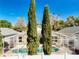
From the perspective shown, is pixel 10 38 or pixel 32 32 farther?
pixel 10 38

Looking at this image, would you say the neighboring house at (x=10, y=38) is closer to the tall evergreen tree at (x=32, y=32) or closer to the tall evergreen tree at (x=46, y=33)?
the tall evergreen tree at (x=32, y=32)

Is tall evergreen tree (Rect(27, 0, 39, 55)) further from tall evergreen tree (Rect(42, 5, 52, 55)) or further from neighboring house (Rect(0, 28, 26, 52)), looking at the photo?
neighboring house (Rect(0, 28, 26, 52))

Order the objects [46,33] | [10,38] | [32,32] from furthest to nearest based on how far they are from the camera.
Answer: [10,38]
[46,33]
[32,32]

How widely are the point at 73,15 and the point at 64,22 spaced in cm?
398

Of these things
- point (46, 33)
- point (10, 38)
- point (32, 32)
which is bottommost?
point (10, 38)

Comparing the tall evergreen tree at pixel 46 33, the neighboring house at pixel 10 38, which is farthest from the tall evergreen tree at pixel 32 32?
the neighboring house at pixel 10 38

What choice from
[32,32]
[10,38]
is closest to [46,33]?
[32,32]

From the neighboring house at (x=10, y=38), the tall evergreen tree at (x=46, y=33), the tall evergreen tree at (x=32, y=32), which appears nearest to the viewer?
the tall evergreen tree at (x=32, y=32)

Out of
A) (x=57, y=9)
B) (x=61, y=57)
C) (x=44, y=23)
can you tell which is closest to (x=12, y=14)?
(x=57, y=9)

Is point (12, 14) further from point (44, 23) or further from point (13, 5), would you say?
point (44, 23)

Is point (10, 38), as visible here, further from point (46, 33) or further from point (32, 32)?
point (32, 32)

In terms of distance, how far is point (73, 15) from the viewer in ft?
199

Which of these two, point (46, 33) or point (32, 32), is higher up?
point (32, 32)

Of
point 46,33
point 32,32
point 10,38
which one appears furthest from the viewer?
point 10,38
